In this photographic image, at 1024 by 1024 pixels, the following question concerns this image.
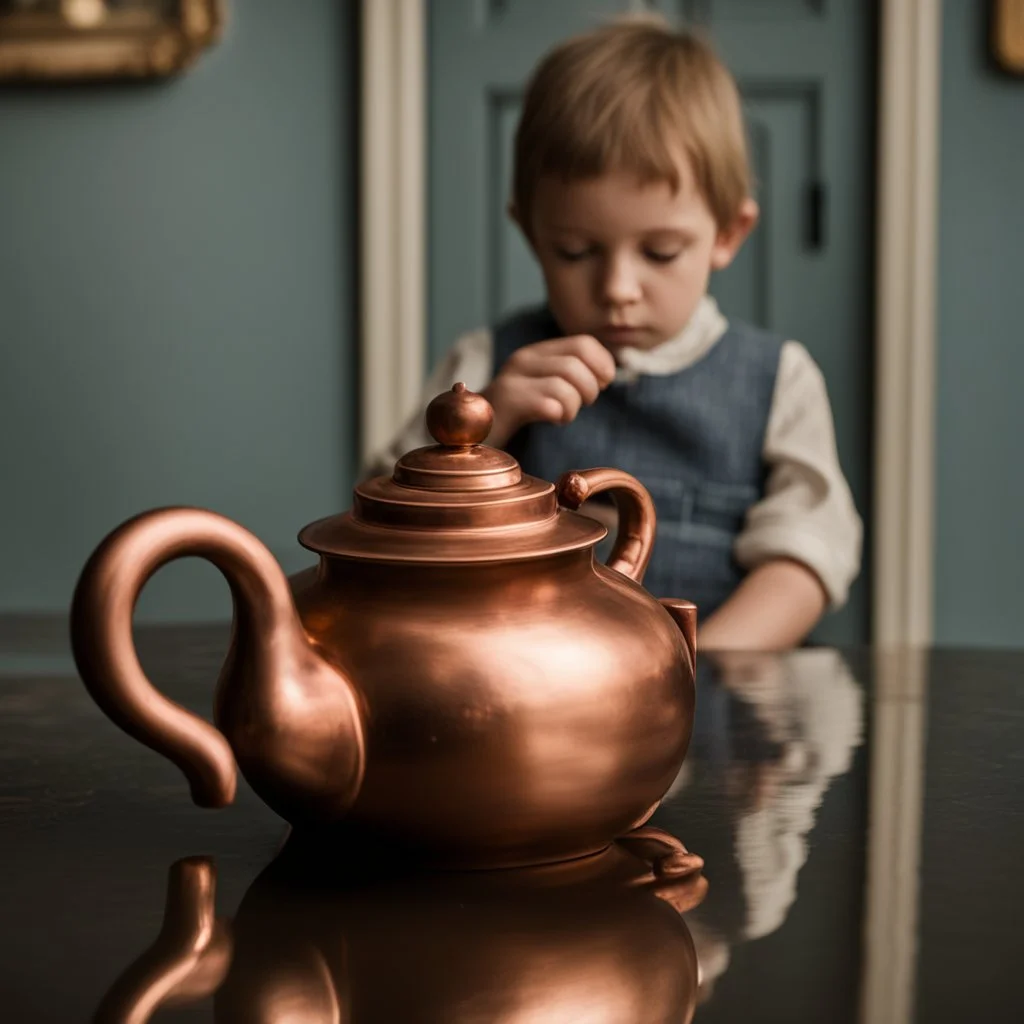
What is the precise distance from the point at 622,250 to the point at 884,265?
3.36 feet

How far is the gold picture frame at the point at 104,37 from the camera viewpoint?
2533mm

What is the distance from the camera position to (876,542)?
252 cm

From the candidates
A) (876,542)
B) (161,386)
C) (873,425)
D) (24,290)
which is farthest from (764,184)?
(24,290)

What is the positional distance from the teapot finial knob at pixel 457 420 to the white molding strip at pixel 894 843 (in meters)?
0.24

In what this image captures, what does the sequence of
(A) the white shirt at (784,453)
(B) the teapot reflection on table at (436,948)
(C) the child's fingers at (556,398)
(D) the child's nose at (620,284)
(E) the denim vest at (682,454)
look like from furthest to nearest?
(E) the denim vest at (682,454)
(A) the white shirt at (784,453)
(D) the child's nose at (620,284)
(C) the child's fingers at (556,398)
(B) the teapot reflection on table at (436,948)

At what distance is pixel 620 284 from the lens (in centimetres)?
155

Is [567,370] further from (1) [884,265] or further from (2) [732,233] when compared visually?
(1) [884,265]

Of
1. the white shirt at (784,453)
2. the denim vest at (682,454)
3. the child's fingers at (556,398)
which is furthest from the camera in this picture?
the denim vest at (682,454)

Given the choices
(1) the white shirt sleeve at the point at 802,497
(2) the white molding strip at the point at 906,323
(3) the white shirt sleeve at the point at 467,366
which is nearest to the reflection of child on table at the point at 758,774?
(1) the white shirt sleeve at the point at 802,497

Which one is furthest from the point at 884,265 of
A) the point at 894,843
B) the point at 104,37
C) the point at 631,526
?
the point at 894,843

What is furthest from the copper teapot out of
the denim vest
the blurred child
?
the denim vest

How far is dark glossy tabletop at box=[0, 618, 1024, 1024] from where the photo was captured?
0.53 m

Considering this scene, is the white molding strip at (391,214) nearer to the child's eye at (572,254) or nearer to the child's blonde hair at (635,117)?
the child's blonde hair at (635,117)

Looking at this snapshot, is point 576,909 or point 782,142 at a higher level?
point 782,142
